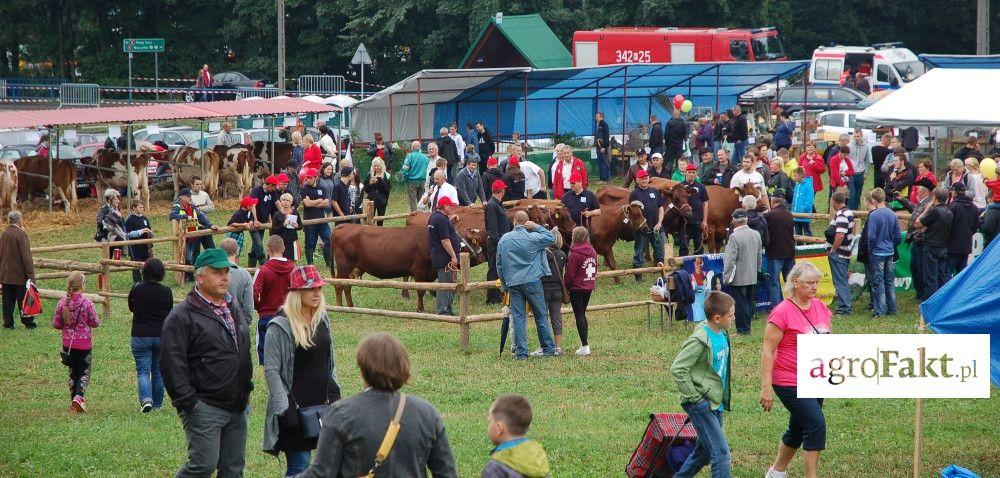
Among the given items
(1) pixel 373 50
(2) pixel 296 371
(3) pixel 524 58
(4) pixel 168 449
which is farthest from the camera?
(1) pixel 373 50

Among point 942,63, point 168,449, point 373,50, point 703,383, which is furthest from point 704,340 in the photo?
point 373,50

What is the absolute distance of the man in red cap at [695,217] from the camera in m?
21.1

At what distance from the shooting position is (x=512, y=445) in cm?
617

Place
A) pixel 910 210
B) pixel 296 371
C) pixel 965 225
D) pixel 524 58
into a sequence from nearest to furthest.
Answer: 1. pixel 296 371
2. pixel 965 225
3. pixel 910 210
4. pixel 524 58

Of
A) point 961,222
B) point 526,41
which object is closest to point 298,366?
point 961,222

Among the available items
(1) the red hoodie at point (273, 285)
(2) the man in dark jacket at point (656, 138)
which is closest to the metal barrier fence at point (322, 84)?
(2) the man in dark jacket at point (656, 138)

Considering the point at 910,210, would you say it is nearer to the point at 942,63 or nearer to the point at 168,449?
the point at 942,63

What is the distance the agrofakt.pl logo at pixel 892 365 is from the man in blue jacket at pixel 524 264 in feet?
20.9

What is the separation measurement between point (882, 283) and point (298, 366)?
37.4 ft

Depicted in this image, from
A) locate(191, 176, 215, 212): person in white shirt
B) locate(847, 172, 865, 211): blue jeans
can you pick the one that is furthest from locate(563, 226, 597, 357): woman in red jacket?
locate(847, 172, 865, 211): blue jeans

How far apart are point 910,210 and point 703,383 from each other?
40.5 feet

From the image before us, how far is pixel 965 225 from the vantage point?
17.0 m

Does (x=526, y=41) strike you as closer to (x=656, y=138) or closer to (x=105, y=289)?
(x=656, y=138)

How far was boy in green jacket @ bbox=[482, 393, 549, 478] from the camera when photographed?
20.1 feet
